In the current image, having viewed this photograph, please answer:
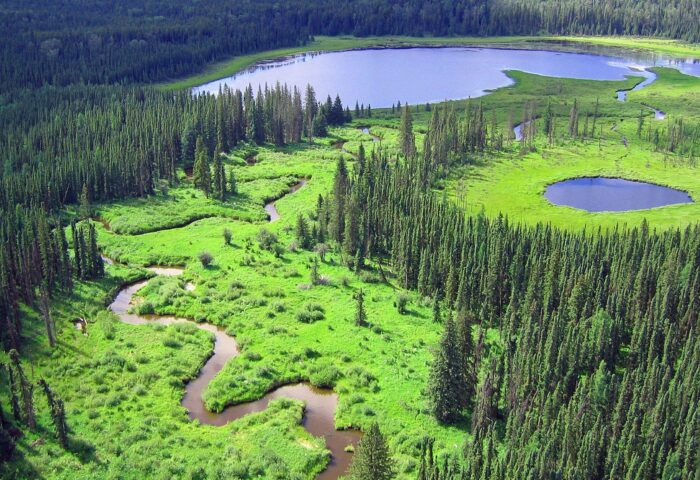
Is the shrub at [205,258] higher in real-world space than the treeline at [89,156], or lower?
lower

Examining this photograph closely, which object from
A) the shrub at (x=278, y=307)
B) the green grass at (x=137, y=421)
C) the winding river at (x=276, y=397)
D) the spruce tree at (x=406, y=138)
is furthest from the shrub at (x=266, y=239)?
the spruce tree at (x=406, y=138)

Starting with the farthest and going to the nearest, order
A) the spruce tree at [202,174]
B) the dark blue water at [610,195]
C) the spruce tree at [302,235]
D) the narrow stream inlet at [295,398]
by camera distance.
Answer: the dark blue water at [610,195] < the spruce tree at [202,174] < the spruce tree at [302,235] < the narrow stream inlet at [295,398]

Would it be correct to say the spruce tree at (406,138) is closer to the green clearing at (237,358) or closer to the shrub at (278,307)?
the green clearing at (237,358)

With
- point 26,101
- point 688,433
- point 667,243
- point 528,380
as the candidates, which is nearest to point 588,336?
point 528,380

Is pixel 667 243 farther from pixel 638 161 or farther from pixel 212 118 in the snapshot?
pixel 212 118

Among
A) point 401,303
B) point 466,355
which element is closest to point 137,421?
point 466,355
